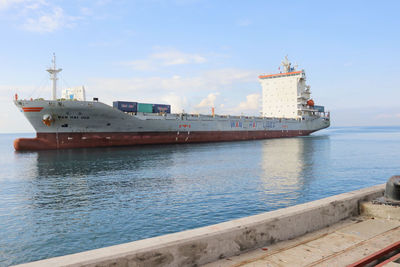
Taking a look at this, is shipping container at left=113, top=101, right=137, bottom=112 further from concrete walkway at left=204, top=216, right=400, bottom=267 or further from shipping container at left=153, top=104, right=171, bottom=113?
concrete walkway at left=204, top=216, right=400, bottom=267

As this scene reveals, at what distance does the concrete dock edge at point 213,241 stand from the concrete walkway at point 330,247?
5.7 inches

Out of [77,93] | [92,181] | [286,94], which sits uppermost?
[286,94]

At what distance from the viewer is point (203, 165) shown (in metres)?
25.5

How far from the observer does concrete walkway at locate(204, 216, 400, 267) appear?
421cm

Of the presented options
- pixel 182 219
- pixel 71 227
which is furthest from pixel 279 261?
pixel 71 227

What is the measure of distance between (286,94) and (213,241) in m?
73.7

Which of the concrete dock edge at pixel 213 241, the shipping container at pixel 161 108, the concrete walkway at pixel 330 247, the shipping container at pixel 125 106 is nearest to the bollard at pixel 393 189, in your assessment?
the concrete walkway at pixel 330 247

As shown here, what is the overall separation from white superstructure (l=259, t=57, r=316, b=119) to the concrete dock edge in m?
70.0

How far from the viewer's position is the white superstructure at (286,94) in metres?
71.1

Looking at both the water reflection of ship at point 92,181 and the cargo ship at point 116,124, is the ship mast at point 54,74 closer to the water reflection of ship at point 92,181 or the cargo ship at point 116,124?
the cargo ship at point 116,124

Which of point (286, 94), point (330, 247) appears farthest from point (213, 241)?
point (286, 94)

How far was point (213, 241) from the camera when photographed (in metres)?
4.24

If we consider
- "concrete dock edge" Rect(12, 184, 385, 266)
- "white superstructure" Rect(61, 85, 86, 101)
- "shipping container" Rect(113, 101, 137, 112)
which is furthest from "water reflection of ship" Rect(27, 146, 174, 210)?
"white superstructure" Rect(61, 85, 86, 101)

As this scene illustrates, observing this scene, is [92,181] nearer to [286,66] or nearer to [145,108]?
[145,108]
